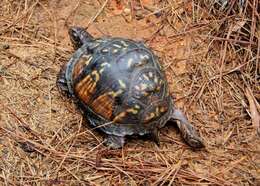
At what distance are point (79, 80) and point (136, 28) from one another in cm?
74

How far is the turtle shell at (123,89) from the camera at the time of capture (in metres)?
2.93

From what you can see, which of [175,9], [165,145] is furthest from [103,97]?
[175,9]

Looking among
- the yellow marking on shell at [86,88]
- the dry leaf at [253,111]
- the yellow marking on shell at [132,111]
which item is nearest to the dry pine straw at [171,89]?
the dry leaf at [253,111]

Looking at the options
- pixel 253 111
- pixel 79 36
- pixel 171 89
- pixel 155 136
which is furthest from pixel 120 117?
pixel 253 111

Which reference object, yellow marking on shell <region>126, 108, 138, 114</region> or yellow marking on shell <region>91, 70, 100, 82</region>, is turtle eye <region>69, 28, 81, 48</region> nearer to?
yellow marking on shell <region>91, 70, 100, 82</region>

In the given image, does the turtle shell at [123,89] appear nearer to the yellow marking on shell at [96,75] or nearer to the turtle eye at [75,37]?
the yellow marking on shell at [96,75]

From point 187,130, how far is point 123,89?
453 millimetres

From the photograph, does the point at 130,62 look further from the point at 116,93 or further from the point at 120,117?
the point at 120,117

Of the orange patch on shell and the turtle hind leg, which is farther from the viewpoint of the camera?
the turtle hind leg

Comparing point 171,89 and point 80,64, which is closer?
point 80,64

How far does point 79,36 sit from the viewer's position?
3.31 meters

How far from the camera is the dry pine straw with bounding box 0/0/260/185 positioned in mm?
2867

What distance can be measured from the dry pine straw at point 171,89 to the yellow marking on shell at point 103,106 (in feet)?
0.47

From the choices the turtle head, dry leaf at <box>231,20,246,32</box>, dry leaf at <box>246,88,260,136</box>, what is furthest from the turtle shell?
dry leaf at <box>231,20,246,32</box>
